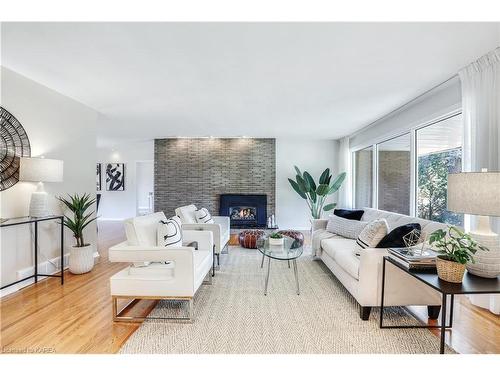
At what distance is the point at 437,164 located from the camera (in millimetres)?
3375

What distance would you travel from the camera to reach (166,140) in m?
6.82

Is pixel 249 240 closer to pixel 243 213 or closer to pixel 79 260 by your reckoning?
pixel 243 213

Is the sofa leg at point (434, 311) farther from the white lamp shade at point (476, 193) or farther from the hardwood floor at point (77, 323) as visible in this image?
the white lamp shade at point (476, 193)

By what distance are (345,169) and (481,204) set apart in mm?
4934

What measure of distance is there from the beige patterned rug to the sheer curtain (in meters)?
1.25

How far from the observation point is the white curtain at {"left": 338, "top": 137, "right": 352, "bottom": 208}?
6307 millimetres

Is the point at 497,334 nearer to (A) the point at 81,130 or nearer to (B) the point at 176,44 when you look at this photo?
(B) the point at 176,44

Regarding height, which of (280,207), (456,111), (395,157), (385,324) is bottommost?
(385,324)

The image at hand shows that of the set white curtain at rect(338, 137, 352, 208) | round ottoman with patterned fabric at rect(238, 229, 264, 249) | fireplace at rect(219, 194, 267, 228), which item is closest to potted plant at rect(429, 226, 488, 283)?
round ottoman with patterned fabric at rect(238, 229, 264, 249)

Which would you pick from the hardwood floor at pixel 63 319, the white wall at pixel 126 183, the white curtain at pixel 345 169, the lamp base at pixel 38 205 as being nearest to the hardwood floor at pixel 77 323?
the hardwood floor at pixel 63 319

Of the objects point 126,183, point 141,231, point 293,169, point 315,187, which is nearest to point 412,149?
point 315,187

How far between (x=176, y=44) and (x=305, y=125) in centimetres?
352
